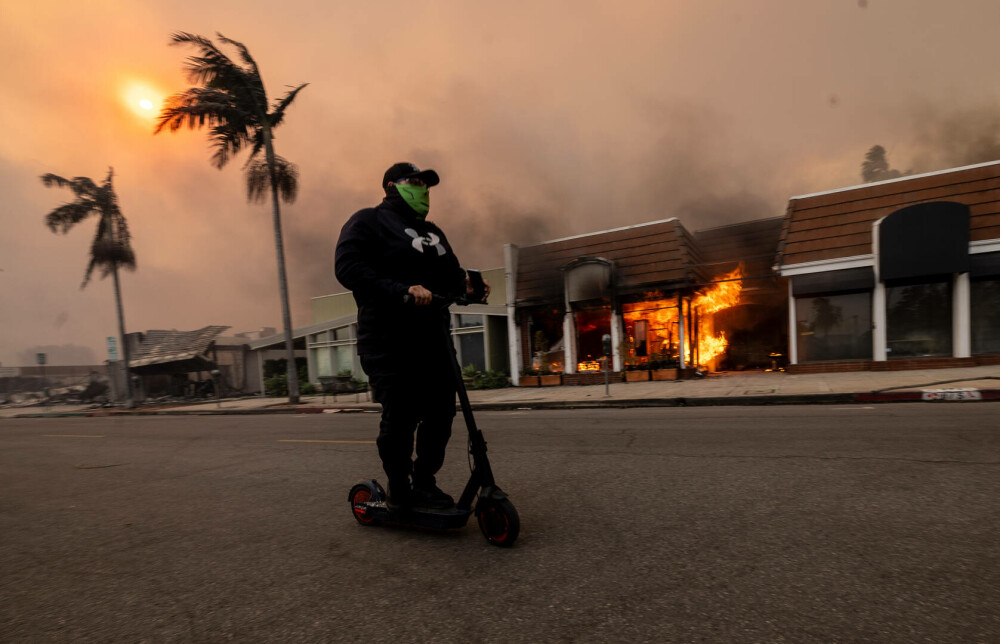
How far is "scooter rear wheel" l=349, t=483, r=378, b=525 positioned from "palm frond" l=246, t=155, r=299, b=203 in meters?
18.1

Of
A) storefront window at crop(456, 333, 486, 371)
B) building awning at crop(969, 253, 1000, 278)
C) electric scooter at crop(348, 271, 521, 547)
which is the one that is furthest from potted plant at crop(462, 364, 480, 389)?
electric scooter at crop(348, 271, 521, 547)

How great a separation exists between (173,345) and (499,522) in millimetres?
32428

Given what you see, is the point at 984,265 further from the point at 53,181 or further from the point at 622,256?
the point at 53,181

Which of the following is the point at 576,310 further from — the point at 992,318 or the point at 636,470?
the point at 636,470

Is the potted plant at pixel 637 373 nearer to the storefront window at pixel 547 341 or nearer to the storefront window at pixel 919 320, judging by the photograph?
the storefront window at pixel 547 341

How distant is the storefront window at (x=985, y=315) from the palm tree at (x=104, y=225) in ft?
106

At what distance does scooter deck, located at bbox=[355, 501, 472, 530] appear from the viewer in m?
2.78

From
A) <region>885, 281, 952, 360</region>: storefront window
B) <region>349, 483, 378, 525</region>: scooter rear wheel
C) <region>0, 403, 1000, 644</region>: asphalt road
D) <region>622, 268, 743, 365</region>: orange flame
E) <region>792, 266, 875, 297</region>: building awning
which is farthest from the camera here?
<region>622, 268, 743, 365</region>: orange flame

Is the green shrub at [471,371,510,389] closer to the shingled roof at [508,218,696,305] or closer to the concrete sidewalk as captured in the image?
the shingled roof at [508,218,696,305]

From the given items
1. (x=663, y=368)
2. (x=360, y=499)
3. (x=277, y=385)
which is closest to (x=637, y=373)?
(x=663, y=368)

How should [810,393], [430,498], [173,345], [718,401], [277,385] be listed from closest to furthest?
1. [430,498]
2. [810,393]
3. [718,401]
4. [277,385]
5. [173,345]

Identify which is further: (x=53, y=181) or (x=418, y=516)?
(x=53, y=181)

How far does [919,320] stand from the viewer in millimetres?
14445

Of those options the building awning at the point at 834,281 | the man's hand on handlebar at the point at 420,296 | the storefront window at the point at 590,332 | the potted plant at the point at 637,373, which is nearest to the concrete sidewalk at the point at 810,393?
the building awning at the point at 834,281
